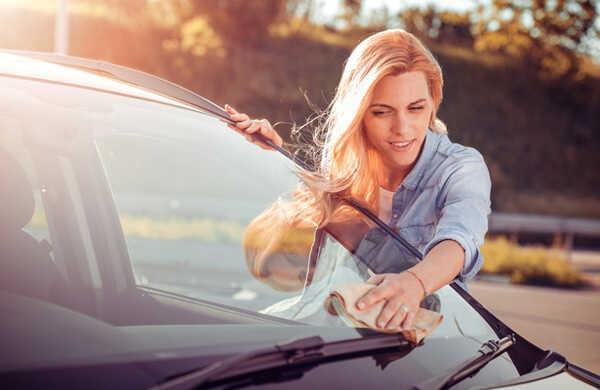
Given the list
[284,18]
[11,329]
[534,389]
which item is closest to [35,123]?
[11,329]

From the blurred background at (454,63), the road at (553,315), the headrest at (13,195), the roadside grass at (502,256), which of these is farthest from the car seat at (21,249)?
the blurred background at (454,63)

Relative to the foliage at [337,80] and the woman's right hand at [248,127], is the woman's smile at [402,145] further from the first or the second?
the foliage at [337,80]

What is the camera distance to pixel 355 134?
273 centimetres

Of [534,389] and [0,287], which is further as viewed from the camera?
[534,389]

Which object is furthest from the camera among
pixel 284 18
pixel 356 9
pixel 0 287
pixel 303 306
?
pixel 356 9

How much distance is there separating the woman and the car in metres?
0.07

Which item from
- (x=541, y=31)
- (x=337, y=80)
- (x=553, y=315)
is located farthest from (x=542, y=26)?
(x=553, y=315)

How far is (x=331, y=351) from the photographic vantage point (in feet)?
6.11

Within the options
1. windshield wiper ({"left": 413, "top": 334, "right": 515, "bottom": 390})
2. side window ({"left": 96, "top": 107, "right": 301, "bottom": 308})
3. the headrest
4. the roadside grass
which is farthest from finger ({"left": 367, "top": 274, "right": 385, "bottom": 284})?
the roadside grass

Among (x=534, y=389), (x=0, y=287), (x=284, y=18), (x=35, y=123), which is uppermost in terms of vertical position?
(x=284, y=18)

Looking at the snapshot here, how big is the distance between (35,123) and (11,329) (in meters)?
0.62

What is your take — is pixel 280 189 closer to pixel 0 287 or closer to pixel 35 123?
pixel 35 123

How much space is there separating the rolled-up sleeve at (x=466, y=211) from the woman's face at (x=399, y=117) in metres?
0.17

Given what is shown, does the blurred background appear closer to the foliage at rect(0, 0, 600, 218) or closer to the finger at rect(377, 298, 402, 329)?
the foliage at rect(0, 0, 600, 218)
